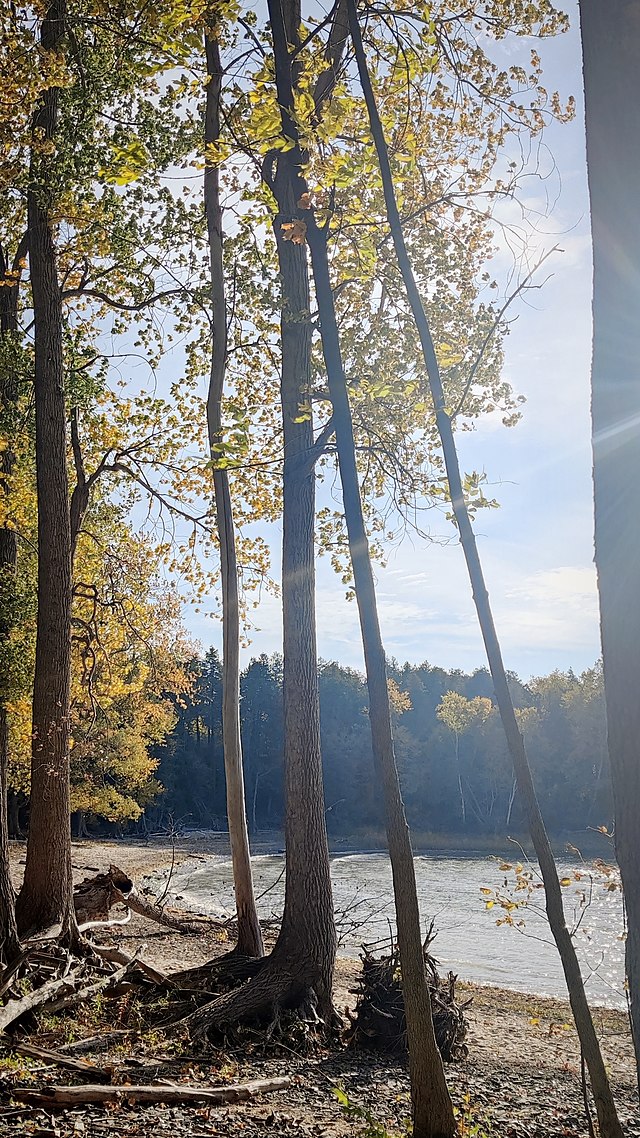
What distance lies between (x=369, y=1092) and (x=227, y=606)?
4.76m

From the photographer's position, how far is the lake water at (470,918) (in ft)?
42.2

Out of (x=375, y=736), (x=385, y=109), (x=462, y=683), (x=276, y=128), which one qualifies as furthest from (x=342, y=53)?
(x=462, y=683)

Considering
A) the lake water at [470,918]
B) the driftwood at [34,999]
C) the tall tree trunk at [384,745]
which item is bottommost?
the lake water at [470,918]

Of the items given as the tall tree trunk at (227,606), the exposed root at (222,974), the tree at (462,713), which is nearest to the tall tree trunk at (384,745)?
the tall tree trunk at (227,606)

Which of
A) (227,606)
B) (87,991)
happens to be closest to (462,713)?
(227,606)

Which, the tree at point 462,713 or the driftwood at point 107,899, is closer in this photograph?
the driftwood at point 107,899

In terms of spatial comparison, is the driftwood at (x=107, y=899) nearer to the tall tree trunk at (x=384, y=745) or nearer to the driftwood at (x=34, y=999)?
the driftwood at (x=34, y=999)

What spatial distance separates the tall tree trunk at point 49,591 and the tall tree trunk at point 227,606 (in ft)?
6.09

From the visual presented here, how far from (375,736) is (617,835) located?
220 centimetres

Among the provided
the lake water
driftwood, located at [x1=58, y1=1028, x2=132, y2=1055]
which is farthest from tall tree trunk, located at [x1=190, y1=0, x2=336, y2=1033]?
the lake water

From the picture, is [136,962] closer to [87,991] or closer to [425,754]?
[87,991]

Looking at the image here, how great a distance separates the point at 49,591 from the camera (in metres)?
9.70

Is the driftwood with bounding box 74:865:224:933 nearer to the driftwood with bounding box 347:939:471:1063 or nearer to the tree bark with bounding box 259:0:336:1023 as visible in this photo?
the tree bark with bounding box 259:0:336:1023

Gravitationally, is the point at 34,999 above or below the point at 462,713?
below
